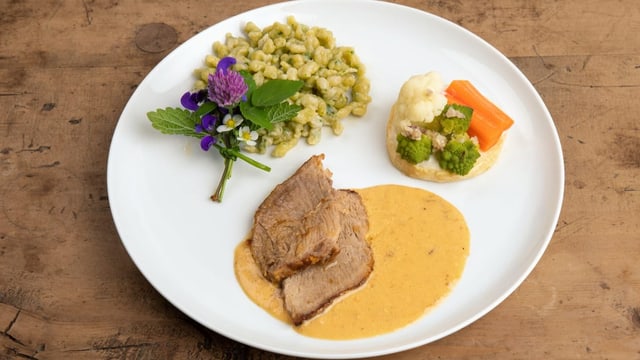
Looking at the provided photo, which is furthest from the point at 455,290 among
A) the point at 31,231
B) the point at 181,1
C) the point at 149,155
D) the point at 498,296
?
the point at 181,1

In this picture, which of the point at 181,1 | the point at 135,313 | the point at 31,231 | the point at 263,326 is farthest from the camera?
the point at 181,1

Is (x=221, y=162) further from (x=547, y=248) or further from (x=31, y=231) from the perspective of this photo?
(x=547, y=248)

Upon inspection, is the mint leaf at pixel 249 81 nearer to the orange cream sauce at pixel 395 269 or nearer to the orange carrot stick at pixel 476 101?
the orange cream sauce at pixel 395 269

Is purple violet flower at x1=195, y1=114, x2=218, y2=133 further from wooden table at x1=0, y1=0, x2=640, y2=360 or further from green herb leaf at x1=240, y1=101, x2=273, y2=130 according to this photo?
wooden table at x1=0, y1=0, x2=640, y2=360

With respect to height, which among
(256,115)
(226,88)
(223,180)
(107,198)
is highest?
(226,88)

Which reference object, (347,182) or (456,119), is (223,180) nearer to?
(347,182)

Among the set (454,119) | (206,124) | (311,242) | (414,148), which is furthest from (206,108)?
(454,119)
